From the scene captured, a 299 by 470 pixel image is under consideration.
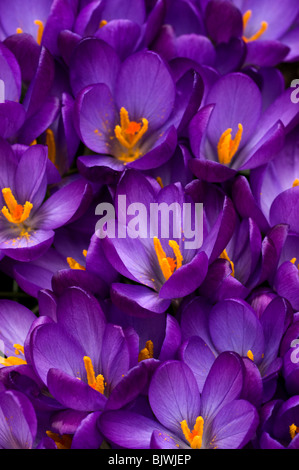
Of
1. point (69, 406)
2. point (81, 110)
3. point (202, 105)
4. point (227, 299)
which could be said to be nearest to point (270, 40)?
point (202, 105)

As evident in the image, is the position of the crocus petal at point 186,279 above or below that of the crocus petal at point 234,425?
above

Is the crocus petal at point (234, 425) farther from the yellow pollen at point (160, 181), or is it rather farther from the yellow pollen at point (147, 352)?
the yellow pollen at point (160, 181)

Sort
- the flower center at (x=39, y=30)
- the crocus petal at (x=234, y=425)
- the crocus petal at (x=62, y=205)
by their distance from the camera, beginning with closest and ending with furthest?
the crocus petal at (x=234, y=425), the crocus petal at (x=62, y=205), the flower center at (x=39, y=30)

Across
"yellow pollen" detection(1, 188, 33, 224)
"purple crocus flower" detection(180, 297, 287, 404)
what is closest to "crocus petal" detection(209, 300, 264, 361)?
"purple crocus flower" detection(180, 297, 287, 404)

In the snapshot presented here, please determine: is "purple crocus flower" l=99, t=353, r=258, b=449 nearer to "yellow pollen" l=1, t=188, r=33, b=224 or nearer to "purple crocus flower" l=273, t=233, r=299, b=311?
"purple crocus flower" l=273, t=233, r=299, b=311

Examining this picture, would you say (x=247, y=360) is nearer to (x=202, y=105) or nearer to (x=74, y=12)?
(x=202, y=105)

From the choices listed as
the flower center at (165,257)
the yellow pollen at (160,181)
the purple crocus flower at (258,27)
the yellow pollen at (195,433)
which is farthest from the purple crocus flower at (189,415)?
the purple crocus flower at (258,27)

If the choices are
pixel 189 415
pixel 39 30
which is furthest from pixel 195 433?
pixel 39 30
